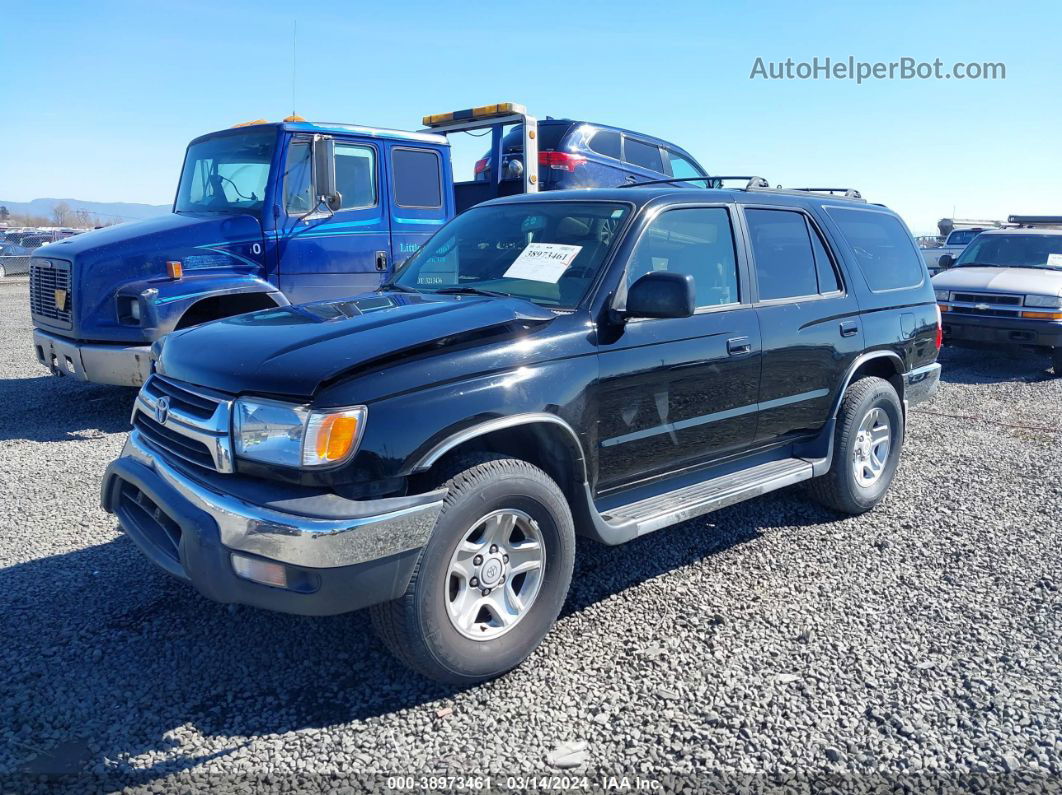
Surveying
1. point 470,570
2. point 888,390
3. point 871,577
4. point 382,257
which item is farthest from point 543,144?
point 470,570

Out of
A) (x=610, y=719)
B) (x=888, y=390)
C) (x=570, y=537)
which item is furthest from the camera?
(x=888, y=390)

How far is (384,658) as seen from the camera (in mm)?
3270

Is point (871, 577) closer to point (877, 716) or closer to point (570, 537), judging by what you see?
point (877, 716)

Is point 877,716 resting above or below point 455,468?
Answer: below

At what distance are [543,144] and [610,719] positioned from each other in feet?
28.6

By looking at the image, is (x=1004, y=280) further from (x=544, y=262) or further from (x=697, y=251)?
(x=544, y=262)

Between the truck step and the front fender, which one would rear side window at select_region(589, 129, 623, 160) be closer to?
the front fender

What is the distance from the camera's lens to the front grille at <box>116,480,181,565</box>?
295 cm

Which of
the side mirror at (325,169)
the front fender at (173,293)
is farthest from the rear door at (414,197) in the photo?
the front fender at (173,293)

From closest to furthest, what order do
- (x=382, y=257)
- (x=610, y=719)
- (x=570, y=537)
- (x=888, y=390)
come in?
1. (x=610, y=719)
2. (x=570, y=537)
3. (x=888, y=390)
4. (x=382, y=257)

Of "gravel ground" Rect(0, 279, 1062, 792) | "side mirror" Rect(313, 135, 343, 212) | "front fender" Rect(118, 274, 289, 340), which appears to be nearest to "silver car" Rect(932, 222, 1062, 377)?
"gravel ground" Rect(0, 279, 1062, 792)

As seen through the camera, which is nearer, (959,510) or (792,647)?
(792,647)

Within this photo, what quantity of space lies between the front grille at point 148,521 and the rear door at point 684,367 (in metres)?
1.69

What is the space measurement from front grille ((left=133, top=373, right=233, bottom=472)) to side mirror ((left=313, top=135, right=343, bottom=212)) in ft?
12.4
